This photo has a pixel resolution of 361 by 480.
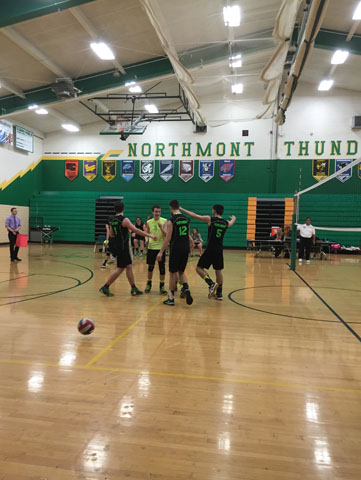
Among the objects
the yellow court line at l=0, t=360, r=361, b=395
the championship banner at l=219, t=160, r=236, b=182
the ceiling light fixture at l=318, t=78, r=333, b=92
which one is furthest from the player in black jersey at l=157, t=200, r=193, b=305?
the ceiling light fixture at l=318, t=78, r=333, b=92

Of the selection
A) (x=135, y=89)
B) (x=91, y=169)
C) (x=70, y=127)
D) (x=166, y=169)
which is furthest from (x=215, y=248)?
(x=70, y=127)

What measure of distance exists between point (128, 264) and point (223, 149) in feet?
52.5

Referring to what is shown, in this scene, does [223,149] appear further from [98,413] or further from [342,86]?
[98,413]

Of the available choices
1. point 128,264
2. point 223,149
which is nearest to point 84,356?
point 128,264

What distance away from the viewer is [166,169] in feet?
71.5

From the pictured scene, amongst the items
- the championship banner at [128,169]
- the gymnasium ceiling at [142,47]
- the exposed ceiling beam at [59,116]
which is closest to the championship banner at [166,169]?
the championship banner at [128,169]

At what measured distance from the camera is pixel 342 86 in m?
19.6

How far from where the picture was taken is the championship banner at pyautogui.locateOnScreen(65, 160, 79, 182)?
22.8m

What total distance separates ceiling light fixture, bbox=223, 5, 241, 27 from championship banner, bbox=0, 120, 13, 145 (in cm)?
1379

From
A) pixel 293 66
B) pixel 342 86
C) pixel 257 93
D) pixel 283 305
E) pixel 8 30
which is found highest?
pixel 342 86

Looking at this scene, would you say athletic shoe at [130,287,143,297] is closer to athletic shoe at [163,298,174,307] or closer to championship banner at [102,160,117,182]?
athletic shoe at [163,298,174,307]

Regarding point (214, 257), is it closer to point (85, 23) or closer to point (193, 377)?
point (193, 377)

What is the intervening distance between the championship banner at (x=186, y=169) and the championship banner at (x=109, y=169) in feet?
13.4

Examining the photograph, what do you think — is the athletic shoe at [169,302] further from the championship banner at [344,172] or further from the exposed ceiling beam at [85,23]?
the championship banner at [344,172]
